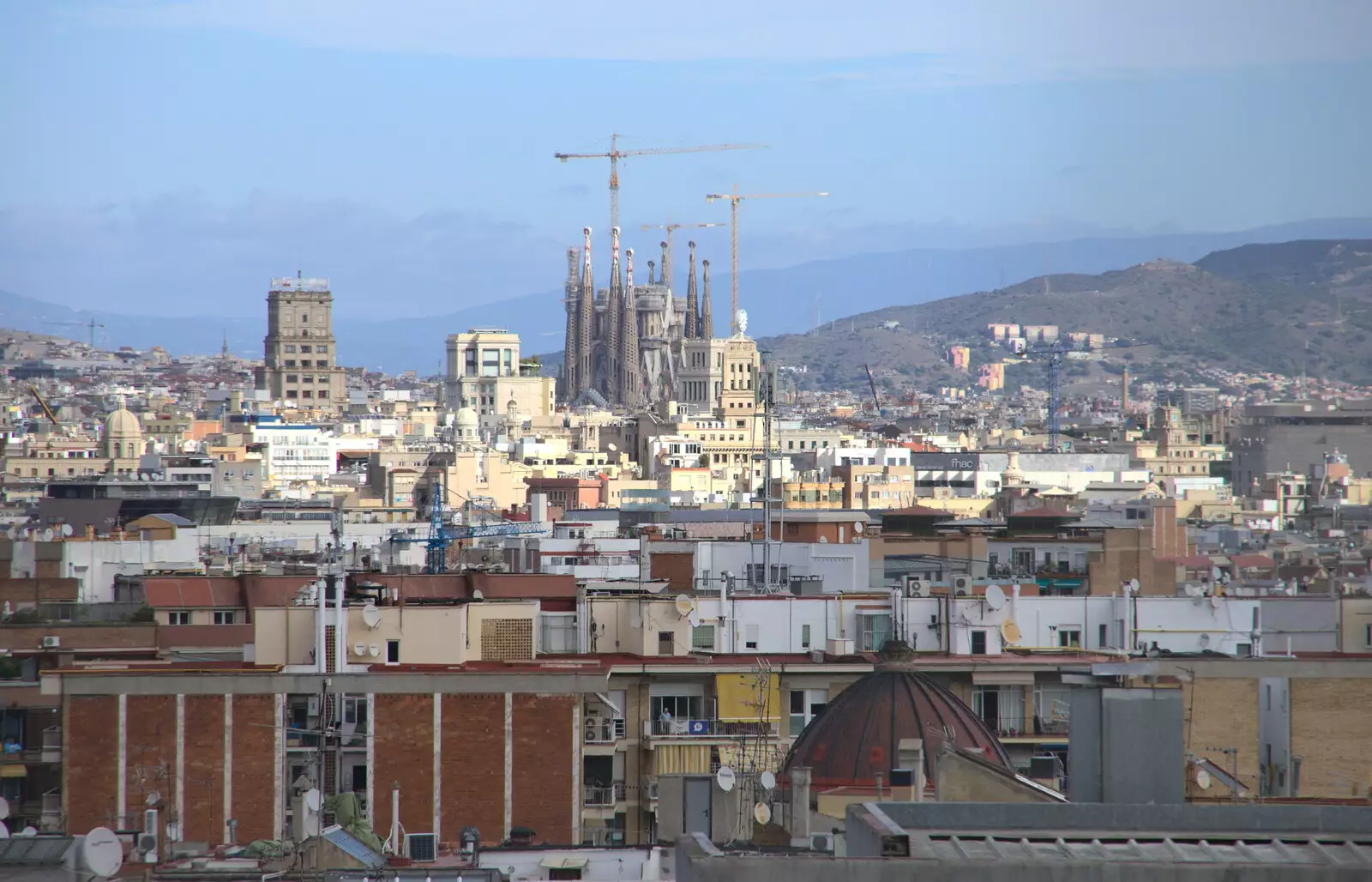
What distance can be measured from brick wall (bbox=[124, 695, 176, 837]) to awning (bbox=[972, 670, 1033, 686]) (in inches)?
253

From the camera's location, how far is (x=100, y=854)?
1302cm

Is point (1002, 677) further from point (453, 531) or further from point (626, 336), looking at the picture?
point (626, 336)

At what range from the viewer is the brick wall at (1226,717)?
68.3 ft

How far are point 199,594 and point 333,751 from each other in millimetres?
8778

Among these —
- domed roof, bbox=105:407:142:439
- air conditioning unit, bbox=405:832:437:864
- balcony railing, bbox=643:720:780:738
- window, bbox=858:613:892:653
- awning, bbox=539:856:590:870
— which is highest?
domed roof, bbox=105:407:142:439

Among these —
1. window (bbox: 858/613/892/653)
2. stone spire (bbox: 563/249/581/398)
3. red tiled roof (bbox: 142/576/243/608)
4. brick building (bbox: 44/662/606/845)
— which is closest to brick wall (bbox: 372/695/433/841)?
brick building (bbox: 44/662/606/845)

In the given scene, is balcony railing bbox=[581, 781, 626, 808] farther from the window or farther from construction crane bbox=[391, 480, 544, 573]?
construction crane bbox=[391, 480, 544, 573]

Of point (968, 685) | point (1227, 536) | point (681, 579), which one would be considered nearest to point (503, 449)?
point (1227, 536)

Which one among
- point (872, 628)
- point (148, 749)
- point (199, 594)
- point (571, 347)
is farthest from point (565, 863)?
point (571, 347)

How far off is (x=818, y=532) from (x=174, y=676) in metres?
23.7

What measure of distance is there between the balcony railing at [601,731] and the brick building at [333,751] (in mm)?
826

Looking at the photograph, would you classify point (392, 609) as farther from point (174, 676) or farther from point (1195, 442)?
point (1195, 442)

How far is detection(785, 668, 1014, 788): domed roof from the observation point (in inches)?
676

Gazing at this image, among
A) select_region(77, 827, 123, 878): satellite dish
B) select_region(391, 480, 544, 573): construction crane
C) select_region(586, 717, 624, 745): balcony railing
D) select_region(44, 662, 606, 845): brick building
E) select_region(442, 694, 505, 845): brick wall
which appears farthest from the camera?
select_region(391, 480, 544, 573): construction crane
